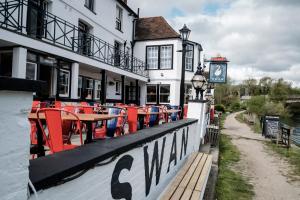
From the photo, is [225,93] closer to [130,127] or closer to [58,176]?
[130,127]

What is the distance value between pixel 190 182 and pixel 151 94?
18022mm

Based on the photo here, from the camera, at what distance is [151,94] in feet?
72.6

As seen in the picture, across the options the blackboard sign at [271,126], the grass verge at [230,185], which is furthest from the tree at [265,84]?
the grass verge at [230,185]

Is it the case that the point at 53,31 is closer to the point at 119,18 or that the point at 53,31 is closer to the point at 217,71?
the point at 119,18

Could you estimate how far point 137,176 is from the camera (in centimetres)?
283

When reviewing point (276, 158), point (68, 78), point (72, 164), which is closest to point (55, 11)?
point (68, 78)

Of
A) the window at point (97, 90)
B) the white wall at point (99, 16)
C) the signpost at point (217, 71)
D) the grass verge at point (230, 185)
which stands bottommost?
the grass verge at point (230, 185)

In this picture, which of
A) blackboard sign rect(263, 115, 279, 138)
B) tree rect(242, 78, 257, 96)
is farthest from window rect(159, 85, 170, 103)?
tree rect(242, 78, 257, 96)

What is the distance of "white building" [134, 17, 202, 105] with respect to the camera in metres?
21.3

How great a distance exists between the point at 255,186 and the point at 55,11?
35.4 ft

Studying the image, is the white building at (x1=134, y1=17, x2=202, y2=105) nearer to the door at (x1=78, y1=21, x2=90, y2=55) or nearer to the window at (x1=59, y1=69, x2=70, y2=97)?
the door at (x1=78, y1=21, x2=90, y2=55)

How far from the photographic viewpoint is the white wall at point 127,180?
1.62m

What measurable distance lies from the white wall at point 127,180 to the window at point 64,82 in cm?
852

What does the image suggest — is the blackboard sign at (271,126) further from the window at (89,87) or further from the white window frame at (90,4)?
A: the white window frame at (90,4)
